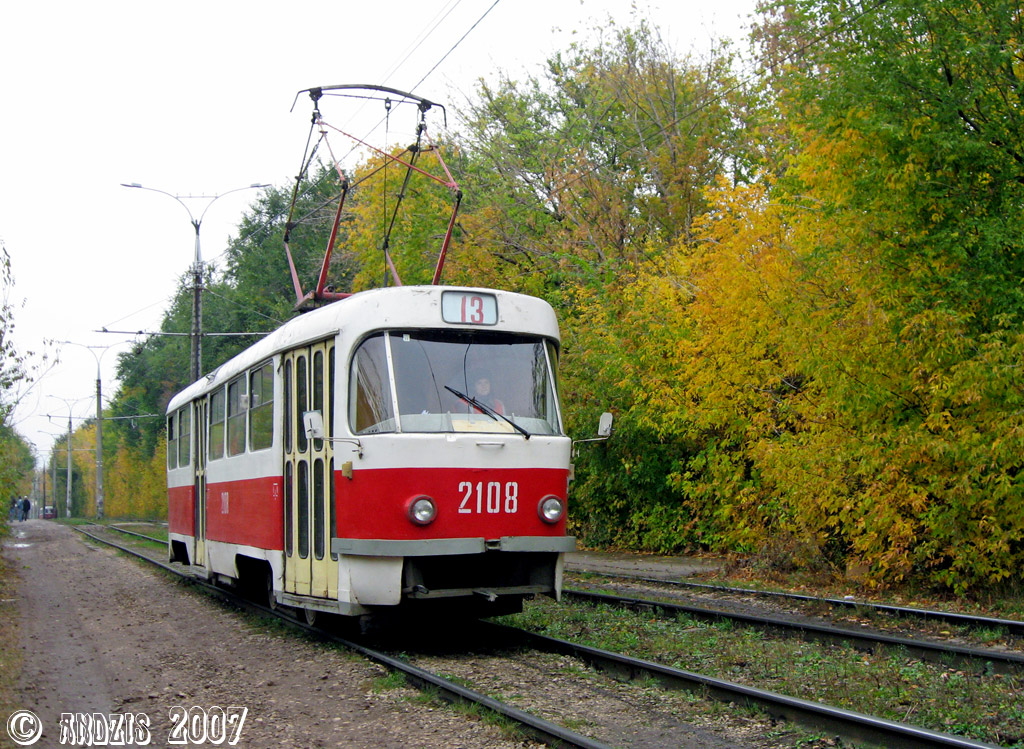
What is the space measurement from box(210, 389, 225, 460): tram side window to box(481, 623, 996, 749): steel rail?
20.1ft

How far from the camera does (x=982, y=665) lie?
26.5 ft

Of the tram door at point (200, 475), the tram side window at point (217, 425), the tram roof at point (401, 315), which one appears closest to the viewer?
the tram roof at point (401, 315)

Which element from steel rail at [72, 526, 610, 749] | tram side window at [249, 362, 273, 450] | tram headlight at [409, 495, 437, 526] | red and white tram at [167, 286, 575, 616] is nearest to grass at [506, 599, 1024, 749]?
red and white tram at [167, 286, 575, 616]

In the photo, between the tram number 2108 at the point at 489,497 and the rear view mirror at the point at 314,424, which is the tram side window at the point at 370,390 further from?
the tram number 2108 at the point at 489,497

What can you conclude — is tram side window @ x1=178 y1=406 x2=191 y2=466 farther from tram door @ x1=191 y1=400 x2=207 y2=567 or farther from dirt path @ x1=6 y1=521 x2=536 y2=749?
dirt path @ x1=6 y1=521 x2=536 y2=749

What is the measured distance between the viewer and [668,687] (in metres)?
7.62

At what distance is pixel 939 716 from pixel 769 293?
9174mm

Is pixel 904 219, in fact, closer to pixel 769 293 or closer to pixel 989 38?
pixel 989 38

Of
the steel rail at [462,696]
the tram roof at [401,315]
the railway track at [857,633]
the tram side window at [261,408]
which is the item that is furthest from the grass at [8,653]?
the railway track at [857,633]

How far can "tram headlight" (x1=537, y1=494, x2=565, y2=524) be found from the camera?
9.23m

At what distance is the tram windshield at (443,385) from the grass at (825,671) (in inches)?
88.9

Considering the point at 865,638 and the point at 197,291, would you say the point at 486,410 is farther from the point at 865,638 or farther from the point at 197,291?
the point at 197,291

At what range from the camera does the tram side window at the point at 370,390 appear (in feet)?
29.3

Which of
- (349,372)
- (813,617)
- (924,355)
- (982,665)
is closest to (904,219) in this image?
(924,355)
